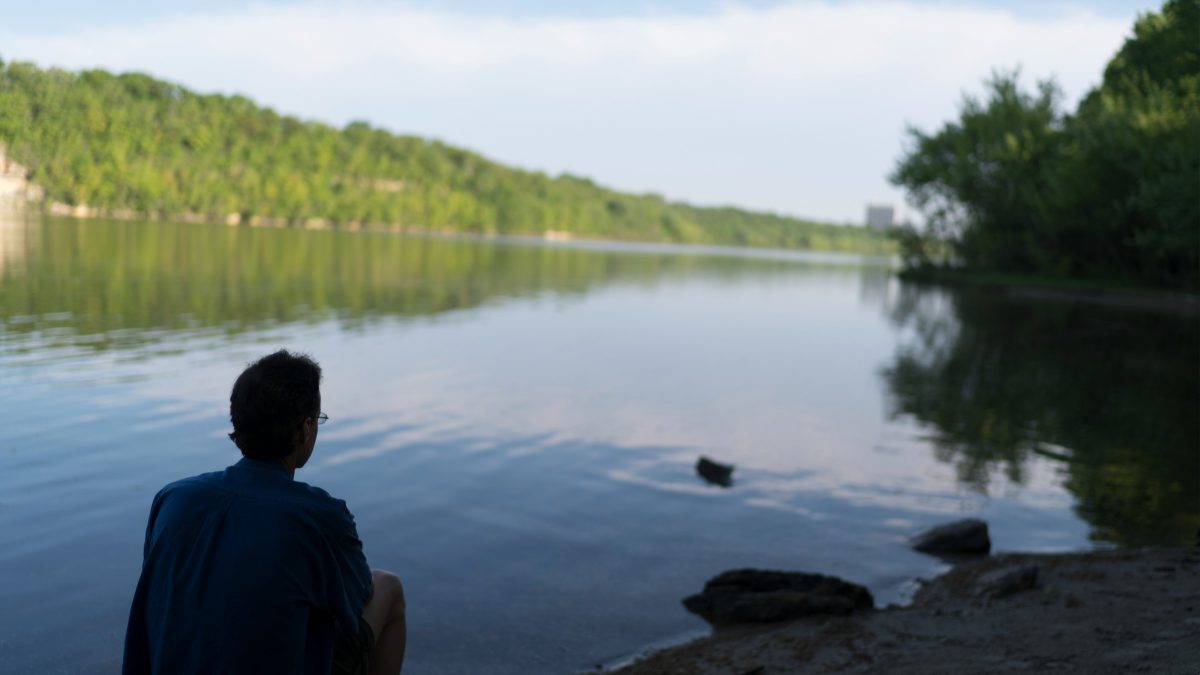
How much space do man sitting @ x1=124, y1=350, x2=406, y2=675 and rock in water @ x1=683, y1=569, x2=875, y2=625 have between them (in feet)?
16.2

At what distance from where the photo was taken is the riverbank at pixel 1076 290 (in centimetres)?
5044

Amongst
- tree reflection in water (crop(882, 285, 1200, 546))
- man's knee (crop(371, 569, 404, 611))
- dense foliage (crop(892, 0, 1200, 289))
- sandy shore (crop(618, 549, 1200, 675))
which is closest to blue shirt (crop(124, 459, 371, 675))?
man's knee (crop(371, 569, 404, 611))

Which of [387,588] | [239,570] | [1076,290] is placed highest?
[239,570]

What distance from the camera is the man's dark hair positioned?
2.98 meters

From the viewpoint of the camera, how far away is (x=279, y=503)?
2854 mm

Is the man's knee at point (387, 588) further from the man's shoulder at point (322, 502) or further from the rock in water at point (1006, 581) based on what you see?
the rock in water at point (1006, 581)

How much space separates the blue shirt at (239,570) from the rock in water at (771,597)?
16.6 ft

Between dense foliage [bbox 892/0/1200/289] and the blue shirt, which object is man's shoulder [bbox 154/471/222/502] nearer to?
the blue shirt

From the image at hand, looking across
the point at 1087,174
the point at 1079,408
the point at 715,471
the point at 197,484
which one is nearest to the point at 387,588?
the point at 197,484

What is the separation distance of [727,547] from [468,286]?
36.3m

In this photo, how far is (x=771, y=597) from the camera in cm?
756

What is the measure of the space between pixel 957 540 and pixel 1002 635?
2.93 m

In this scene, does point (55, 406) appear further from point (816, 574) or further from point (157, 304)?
point (157, 304)

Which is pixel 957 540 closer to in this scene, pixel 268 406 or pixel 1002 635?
pixel 1002 635
